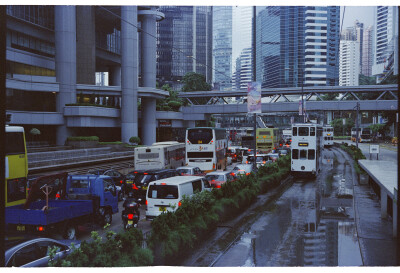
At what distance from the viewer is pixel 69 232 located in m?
14.1

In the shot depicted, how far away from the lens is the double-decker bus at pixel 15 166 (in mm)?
17016

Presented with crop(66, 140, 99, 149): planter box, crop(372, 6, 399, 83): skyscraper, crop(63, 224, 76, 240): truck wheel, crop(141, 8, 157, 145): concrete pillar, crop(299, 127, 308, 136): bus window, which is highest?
crop(372, 6, 399, 83): skyscraper

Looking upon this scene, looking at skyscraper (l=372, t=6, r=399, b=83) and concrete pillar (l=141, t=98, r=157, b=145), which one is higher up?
skyscraper (l=372, t=6, r=399, b=83)

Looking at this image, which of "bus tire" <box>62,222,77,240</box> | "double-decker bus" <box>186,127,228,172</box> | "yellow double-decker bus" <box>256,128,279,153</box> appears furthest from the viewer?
"yellow double-decker bus" <box>256,128,279,153</box>

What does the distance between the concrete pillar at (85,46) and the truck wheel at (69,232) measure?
47938 millimetres

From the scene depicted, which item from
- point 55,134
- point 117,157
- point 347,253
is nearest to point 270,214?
point 347,253

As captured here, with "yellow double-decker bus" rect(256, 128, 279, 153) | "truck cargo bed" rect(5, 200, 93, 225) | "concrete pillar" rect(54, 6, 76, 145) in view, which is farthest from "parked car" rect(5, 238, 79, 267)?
"yellow double-decker bus" rect(256, 128, 279, 153)

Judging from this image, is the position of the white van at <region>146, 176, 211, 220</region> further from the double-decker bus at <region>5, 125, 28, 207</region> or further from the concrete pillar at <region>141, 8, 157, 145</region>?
the concrete pillar at <region>141, 8, 157, 145</region>

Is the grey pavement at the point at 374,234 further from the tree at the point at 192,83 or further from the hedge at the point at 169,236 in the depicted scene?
the tree at the point at 192,83

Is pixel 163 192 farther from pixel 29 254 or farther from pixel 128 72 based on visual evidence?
pixel 128 72

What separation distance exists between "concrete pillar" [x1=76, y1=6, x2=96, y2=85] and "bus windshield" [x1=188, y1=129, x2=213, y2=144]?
30.0m

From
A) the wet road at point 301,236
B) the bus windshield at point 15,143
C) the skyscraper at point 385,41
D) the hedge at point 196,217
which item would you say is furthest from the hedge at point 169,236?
the skyscraper at point 385,41

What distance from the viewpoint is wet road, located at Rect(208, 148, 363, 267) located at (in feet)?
40.8
